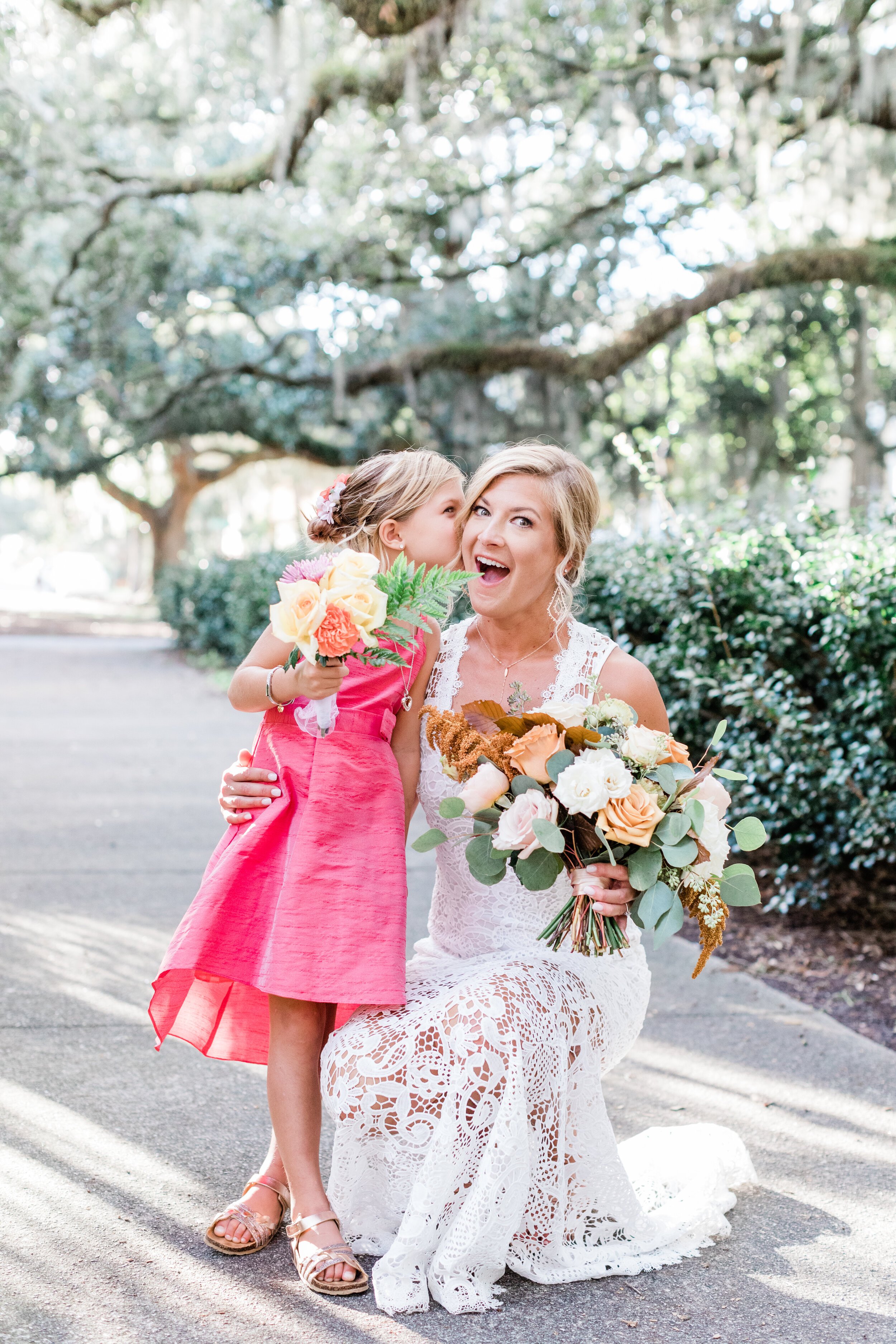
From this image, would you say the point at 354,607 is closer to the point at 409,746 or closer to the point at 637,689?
the point at 409,746

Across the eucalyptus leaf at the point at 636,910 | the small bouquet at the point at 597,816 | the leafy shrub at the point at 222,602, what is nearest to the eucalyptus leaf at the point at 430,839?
the small bouquet at the point at 597,816

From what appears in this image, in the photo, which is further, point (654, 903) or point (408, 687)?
point (408, 687)

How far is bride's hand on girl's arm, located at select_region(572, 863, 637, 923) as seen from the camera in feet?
8.19

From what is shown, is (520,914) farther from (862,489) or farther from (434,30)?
(434,30)

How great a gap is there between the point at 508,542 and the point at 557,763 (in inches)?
27.9

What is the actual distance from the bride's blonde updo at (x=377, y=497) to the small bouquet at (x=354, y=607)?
17.6 inches

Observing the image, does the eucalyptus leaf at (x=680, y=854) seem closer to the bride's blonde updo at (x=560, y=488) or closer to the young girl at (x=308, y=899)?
the young girl at (x=308, y=899)

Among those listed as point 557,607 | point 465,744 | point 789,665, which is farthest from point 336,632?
point 789,665

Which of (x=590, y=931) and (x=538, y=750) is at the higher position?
(x=538, y=750)

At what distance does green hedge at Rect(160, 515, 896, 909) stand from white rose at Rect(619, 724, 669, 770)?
7.20ft

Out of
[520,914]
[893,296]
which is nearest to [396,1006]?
[520,914]

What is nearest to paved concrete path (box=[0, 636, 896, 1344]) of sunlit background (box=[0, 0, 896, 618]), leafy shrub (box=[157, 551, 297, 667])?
sunlit background (box=[0, 0, 896, 618])

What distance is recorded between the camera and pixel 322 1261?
2.47 metres

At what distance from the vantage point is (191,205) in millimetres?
16453
